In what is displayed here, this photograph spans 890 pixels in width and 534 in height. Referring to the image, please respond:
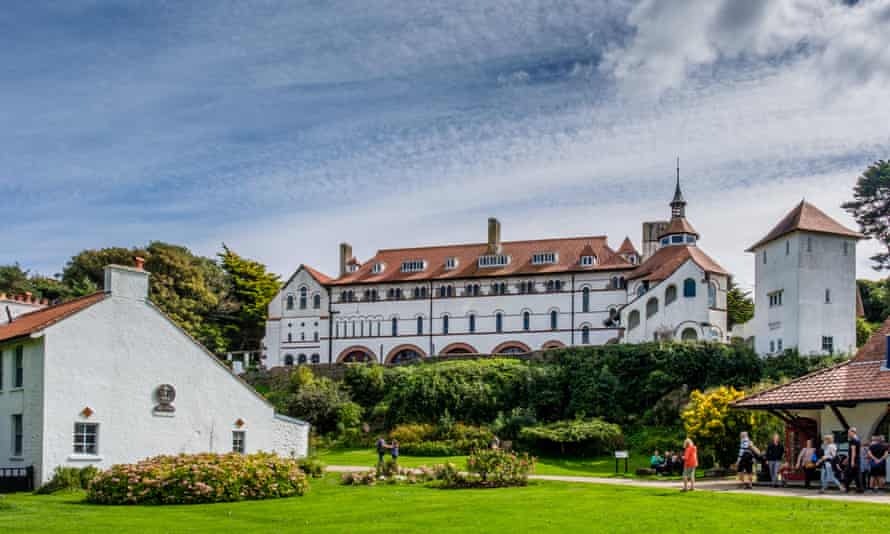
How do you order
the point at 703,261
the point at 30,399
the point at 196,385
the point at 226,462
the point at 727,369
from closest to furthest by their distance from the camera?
1. the point at 226,462
2. the point at 30,399
3. the point at 196,385
4. the point at 727,369
5. the point at 703,261

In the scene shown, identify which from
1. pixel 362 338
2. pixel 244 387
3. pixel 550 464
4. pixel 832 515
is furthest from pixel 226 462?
pixel 362 338

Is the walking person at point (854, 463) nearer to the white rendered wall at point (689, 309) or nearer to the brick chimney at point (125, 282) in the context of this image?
the brick chimney at point (125, 282)

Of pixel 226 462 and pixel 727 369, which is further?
pixel 727 369

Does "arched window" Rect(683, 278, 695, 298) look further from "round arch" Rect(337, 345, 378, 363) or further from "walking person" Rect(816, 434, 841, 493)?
"walking person" Rect(816, 434, 841, 493)

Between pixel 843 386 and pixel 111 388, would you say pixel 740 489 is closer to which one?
pixel 843 386

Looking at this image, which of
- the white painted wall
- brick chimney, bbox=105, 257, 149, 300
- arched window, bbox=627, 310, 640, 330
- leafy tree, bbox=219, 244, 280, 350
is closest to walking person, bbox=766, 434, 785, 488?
brick chimney, bbox=105, 257, 149, 300

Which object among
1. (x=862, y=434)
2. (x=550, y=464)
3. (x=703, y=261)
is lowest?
(x=550, y=464)

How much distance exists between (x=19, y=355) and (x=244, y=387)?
25.0 feet

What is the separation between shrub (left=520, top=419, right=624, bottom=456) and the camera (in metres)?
43.7

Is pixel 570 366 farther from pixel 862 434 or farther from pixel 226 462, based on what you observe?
pixel 226 462

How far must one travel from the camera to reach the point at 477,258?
7406 centimetres

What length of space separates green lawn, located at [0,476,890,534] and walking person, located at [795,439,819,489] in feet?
11.8

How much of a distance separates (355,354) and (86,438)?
4479cm

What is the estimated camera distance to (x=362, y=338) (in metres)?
74.5
